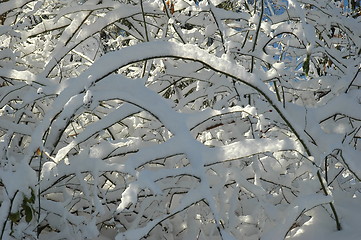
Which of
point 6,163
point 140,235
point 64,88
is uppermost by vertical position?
point 64,88

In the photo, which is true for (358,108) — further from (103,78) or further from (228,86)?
(103,78)

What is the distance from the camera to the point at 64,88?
4.51 ft

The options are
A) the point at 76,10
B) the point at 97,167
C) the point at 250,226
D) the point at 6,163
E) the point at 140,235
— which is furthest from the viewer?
the point at 76,10

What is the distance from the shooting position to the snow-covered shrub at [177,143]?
50.4 inches

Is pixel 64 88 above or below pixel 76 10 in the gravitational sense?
below

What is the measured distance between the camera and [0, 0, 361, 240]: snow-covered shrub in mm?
1279

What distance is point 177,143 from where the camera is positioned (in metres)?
1.33

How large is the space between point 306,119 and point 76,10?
1110mm

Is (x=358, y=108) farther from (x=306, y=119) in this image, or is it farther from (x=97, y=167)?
(x=97, y=167)

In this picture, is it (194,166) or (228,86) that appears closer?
(194,166)

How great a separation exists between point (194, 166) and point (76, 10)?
3.46ft

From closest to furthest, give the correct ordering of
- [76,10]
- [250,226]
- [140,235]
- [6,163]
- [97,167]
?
1. [140,235]
2. [6,163]
3. [97,167]
4. [250,226]
5. [76,10]

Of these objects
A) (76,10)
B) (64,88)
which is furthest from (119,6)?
(64,88)

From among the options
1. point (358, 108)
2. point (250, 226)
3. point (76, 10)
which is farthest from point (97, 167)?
point (358, 108)
